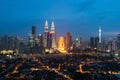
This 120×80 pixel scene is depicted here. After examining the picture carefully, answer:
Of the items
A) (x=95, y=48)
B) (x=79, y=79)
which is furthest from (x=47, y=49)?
(x=79, y=79)

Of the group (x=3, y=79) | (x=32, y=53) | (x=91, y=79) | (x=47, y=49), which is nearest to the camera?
(x=3, y=79)

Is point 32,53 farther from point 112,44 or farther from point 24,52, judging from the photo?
point 112,44

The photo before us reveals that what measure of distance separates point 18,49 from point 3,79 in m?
52.3

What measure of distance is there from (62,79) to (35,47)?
50769 mm

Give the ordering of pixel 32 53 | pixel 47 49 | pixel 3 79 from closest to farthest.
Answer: pixel 3 79
pixel 32 53
pixel 47 49

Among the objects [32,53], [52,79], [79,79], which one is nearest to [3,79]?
[52,79]

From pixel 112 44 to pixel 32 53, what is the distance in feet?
51.3

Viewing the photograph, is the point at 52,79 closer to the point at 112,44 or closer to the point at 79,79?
the point at 79,79

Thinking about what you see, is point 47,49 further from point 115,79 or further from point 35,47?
point 115,79

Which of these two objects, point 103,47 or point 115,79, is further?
point 103,47

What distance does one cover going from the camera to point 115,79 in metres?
27.3

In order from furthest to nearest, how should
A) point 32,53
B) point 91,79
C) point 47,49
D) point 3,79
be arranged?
point 47,49 → point 32,53 → point 91,79 → point 3,79

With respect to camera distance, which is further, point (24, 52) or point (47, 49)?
point (47, 49)

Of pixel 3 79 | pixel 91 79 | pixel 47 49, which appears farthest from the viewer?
pixel 47 49
